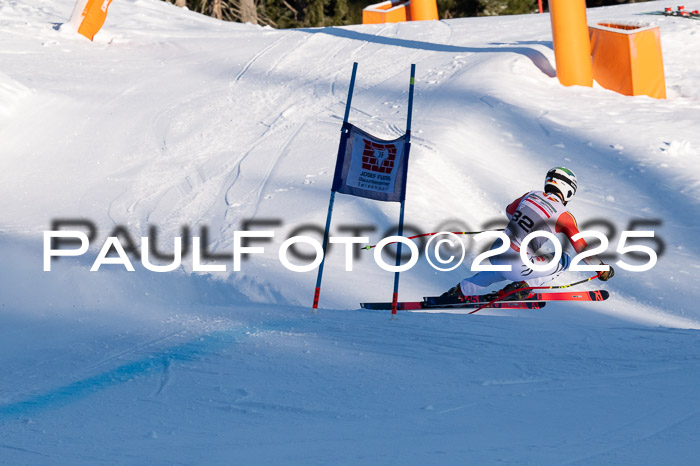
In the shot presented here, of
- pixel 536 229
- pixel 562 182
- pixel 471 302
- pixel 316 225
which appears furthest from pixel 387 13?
pixel 536 229

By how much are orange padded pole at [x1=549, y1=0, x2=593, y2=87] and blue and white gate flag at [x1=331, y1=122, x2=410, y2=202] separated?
7820mm

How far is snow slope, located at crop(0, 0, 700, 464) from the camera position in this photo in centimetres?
482

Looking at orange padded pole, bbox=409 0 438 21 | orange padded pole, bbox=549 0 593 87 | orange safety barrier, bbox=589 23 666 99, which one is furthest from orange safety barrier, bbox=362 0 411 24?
orange padded pole, bbox=549 0 593 87

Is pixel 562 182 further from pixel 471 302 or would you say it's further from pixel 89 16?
pixel 89 16

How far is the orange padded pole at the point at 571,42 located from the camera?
1380 centimetres

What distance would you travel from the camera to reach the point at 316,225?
32.1 ft

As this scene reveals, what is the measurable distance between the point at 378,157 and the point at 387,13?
15.4 m

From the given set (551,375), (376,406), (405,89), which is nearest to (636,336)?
(551,375)

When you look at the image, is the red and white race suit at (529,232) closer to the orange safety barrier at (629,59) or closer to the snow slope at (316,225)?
the snow slope at (316,225)

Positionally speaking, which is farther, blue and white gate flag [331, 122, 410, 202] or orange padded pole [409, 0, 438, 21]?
orange padded pole [409, 0, 438, 21]

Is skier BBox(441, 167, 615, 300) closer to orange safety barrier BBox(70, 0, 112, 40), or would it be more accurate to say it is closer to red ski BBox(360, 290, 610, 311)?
red ski BBox(360, 290, 610, 311)

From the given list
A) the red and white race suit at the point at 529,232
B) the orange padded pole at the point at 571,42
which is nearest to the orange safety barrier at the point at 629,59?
the orange padded pole at the point at 571,42

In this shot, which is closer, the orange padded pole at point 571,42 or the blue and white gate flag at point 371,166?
the blue and white gate flag at point 371,166

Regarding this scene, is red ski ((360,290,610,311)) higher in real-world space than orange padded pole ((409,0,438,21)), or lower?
lower
